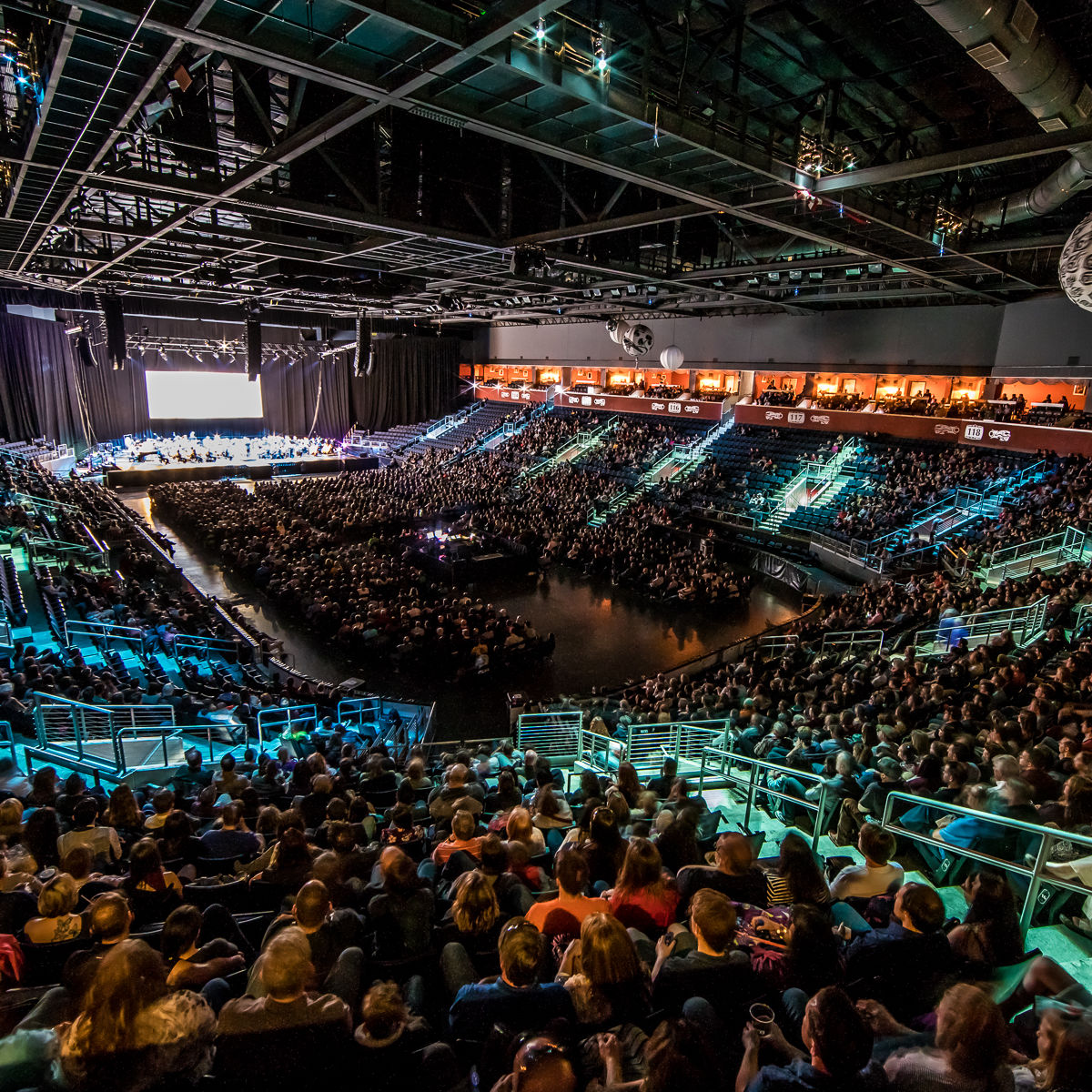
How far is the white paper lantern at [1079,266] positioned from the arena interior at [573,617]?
3cm

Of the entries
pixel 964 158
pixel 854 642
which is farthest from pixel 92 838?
pixel 854 642

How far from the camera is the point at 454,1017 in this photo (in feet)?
7.77

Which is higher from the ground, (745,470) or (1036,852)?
(745,470)

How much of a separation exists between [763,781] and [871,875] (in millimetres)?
2944

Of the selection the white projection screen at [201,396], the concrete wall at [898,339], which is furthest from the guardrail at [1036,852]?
the white projection screen at [201,396]

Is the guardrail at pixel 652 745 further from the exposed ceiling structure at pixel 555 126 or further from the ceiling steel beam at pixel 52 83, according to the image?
the ceiling steel beam at pixel 52 83

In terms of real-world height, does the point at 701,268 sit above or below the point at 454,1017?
above

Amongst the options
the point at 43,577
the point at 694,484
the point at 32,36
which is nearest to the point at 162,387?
the point at 43,577

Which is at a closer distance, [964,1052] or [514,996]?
[964,1052]

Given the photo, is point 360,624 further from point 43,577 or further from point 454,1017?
point 454,1017

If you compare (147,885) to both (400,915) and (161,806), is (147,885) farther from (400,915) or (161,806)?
(161,806)

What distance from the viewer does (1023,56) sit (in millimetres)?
4594

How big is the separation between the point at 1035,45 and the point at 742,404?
23.5 meters

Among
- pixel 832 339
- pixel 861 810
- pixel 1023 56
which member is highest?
pixel 832 339
